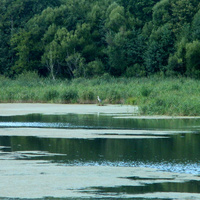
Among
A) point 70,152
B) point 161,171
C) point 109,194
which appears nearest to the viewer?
point 109,194

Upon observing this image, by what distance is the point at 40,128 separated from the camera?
19.0 meters

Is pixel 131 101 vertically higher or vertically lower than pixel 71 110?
higher

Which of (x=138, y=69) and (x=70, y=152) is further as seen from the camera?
(x=138, y=69)

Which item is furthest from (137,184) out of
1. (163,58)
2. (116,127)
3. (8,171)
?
(163,58)

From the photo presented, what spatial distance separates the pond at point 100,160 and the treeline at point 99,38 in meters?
34.9

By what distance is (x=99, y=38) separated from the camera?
2399 inches

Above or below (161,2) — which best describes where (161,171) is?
below

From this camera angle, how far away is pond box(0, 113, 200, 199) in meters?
9.07

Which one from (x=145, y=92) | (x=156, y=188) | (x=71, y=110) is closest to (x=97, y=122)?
(x=71, y=110)

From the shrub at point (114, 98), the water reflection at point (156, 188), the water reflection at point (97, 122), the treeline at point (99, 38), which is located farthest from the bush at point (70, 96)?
the water reflection at point (156, 188)

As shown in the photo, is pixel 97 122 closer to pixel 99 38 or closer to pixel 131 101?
pixel 131 101

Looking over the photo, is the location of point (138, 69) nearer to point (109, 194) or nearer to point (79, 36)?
point (79, 36)

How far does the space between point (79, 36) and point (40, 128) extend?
132 feet

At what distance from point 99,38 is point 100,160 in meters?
49.4
